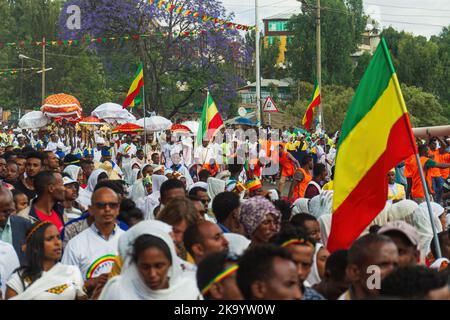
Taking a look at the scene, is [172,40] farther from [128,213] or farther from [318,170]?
[128,213]

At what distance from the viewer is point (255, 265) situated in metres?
4.33

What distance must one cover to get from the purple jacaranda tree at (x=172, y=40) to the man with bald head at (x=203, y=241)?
2894 cm

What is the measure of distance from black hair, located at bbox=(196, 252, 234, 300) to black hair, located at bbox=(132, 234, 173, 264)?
38cm

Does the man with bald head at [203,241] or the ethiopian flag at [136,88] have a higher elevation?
the ethiopian flag at [136,88]

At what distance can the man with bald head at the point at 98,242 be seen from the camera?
249 inches

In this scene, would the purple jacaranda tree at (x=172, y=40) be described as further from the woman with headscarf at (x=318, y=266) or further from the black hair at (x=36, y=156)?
the woman with headscarf at (x=318, y=266)

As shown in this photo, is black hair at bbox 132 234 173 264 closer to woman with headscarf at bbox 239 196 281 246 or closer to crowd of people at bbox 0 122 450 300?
crowd of people at bbox 0 122 450 300

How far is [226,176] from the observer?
12.9 metres

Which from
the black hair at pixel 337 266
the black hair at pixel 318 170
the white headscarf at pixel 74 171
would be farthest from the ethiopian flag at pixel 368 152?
the white headscarf at pixel 74 171

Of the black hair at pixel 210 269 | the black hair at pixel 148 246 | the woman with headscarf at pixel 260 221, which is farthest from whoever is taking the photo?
the woman with headscarf at pixel 260 221

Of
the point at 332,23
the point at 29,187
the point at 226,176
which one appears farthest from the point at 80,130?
the point at 332,23

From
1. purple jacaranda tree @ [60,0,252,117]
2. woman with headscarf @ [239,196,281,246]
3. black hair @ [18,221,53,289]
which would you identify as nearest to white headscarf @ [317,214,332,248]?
woman with headscarf @ [239,196,281,246]

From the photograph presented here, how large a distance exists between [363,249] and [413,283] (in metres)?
1.08
